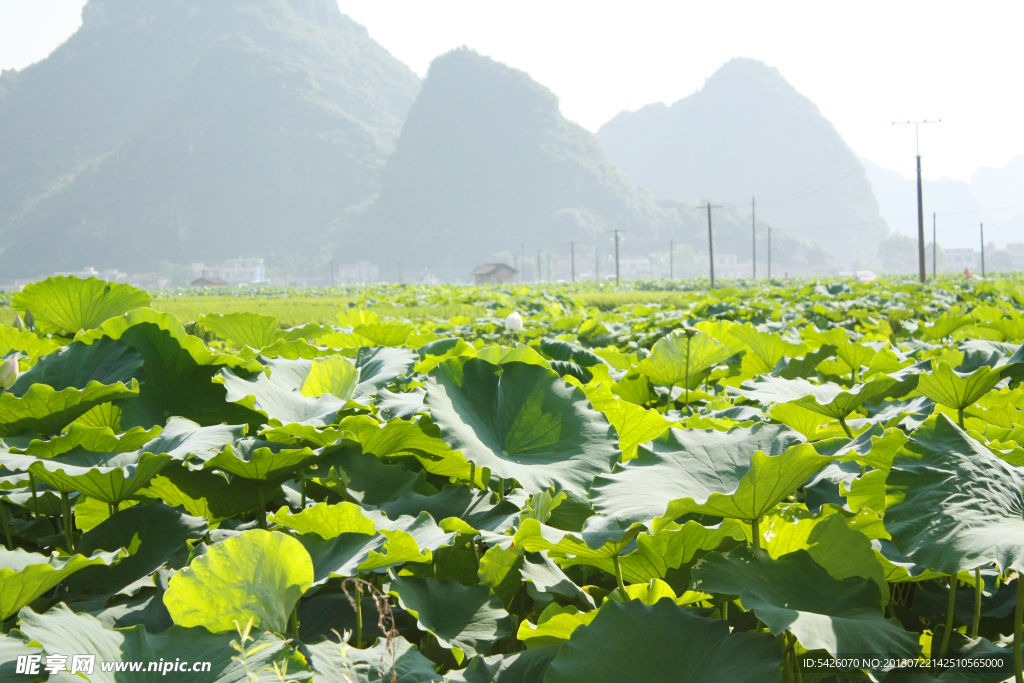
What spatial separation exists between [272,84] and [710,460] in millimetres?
147136

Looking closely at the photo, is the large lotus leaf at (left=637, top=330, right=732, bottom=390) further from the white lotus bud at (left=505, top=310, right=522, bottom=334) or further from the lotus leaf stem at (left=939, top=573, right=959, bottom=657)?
the lotus leaf stem at (left=939, top=573, right=959, bottom=657)

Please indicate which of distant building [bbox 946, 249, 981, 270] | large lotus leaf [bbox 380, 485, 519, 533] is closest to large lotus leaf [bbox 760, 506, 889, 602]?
large lotus leaf [bbox 380, 485, 519, 533]

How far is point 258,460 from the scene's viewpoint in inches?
34.4

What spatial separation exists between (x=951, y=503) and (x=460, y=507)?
61 centimetres

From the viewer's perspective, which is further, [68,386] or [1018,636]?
[68,386]

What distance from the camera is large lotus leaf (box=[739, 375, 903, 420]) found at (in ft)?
3.81

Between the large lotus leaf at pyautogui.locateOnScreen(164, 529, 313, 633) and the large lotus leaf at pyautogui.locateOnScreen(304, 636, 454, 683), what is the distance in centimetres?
5

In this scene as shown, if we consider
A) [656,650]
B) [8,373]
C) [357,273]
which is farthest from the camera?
[357,273]

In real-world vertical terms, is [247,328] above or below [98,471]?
above

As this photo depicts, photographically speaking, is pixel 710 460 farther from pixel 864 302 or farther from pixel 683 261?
pixel 683 261

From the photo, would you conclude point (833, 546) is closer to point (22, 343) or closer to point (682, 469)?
point (682, 469)

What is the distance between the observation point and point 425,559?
2.36 feet

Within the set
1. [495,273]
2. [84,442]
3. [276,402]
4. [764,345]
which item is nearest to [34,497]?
[84,442]

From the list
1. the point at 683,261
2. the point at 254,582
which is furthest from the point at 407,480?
the point at 683,261
